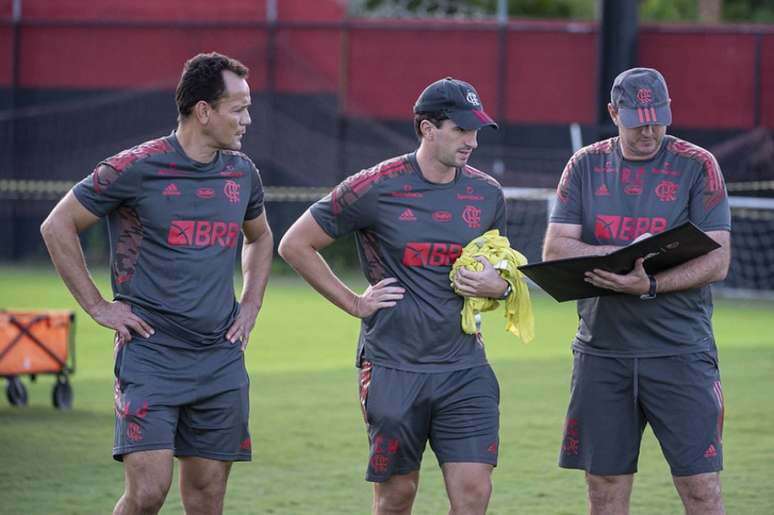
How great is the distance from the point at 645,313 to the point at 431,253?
1.02 metres

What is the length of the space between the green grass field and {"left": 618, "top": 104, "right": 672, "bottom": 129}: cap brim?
9.00 ft

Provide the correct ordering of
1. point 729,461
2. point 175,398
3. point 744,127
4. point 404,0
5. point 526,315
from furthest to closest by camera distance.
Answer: point 404,0 → point 744,127 → point 729,461 → point 526,315 → point 175,398

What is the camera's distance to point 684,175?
6605mm

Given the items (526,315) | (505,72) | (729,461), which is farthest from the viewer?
(505,72)

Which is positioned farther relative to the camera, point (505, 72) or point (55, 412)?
point (505, 72)

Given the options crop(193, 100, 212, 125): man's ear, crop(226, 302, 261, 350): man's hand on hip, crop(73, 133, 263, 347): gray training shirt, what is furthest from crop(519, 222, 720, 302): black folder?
crop(193, 100, 212, 125): man's ear

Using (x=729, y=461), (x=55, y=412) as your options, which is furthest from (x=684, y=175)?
(x=55, y=412)

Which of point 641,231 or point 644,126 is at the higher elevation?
point 644,126

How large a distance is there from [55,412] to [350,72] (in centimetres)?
1457

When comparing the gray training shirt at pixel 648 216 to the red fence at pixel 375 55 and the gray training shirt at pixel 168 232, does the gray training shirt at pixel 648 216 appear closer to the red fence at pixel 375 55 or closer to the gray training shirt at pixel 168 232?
the gray training shirt at pixel 168 232

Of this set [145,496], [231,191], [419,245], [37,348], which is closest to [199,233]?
[231,191]

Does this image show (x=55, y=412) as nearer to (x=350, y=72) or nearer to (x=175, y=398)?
(x=175, y=398)

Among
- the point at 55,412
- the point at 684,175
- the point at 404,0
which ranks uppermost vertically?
the point at 404,0

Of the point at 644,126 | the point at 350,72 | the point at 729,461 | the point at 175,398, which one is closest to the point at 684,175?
the point at 644,126
